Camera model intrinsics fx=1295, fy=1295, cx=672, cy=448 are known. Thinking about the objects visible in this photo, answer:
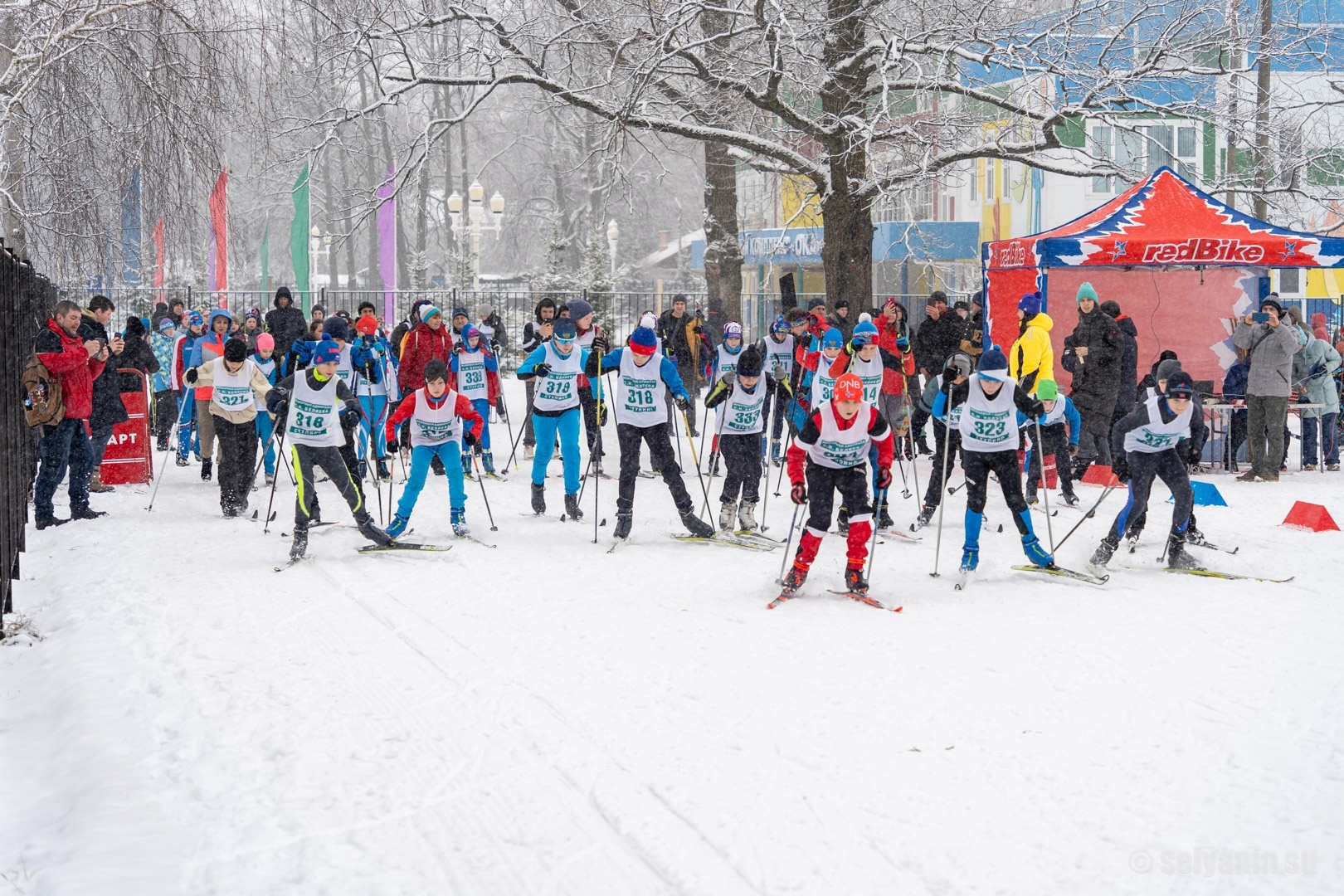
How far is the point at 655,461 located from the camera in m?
11.0

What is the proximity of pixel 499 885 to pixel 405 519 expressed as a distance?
6.16 m

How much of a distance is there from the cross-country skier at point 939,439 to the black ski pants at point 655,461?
6.87 ft

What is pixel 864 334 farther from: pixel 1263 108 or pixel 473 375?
pixel 1263 108

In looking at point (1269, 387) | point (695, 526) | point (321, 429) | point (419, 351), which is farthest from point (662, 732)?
point (1269, 387)

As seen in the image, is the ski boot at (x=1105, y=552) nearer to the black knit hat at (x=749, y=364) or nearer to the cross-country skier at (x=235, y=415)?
the black knit hat at (x=749, y=364)

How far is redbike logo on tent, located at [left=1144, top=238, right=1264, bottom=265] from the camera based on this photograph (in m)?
14.4

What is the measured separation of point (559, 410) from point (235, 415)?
3118 millimetres

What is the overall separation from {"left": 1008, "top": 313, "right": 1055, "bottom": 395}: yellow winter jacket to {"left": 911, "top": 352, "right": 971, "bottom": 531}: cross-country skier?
1336 millimetres

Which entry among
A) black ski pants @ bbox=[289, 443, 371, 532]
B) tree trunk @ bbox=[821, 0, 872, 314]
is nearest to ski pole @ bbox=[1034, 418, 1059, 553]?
black ski pants @ bbox=[289, 443, 371, 532]

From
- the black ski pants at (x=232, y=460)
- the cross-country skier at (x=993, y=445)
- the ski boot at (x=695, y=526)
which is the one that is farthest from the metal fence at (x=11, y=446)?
the cross-country skier at (x=993, y=445)

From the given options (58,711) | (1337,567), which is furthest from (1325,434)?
(58,711)

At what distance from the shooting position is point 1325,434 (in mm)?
14961

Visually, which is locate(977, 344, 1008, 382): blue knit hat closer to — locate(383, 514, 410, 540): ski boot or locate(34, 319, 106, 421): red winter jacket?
locate(383, 514, 410, 540): ski boot

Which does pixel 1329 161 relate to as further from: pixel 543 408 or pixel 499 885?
pixel 499 885
